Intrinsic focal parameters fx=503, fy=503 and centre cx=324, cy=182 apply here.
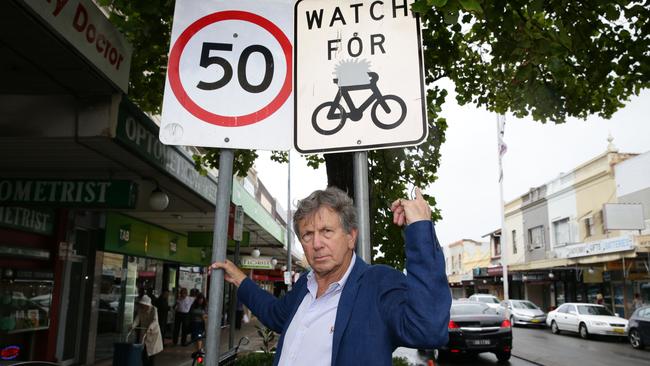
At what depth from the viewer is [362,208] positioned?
2154mm

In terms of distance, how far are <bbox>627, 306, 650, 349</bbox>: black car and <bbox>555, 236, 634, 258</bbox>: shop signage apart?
3249 mm

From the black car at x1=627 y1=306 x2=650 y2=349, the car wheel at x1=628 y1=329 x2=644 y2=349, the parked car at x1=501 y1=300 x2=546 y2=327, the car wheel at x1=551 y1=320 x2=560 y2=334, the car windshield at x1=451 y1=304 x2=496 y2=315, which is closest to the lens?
the car windshield at x1=451 y1=304 x2=496 y2=315

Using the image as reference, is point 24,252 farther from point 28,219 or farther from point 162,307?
point 162,307

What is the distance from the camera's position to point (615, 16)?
17.3 ft

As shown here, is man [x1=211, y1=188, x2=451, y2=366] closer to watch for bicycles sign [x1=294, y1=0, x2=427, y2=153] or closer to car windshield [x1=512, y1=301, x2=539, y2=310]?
watch for bicycles sign [x1=294, y1=0, x2=427, y2=153]

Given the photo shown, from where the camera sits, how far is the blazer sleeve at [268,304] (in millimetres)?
2428

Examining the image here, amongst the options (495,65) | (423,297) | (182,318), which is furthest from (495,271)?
(423,297)

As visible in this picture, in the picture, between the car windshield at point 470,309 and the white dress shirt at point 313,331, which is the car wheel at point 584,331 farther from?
the white dress shirt at point 313,331

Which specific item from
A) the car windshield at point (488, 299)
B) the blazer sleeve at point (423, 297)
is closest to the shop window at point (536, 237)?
the car windshield at point (488, 299)

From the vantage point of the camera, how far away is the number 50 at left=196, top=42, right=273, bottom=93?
2.29m

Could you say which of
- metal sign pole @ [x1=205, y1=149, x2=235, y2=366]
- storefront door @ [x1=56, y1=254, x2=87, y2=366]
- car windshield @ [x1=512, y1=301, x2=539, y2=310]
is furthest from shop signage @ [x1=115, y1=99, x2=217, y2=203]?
car windshield @ [x1=512, y1=301, x2=539, y2=310]

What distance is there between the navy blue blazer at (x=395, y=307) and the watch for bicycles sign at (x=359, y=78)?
56cm

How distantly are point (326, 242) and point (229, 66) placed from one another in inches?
36.7

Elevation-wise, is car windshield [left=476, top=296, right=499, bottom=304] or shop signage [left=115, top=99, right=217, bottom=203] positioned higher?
shop signage [left=115, top=99, right=217, bottom=203]
